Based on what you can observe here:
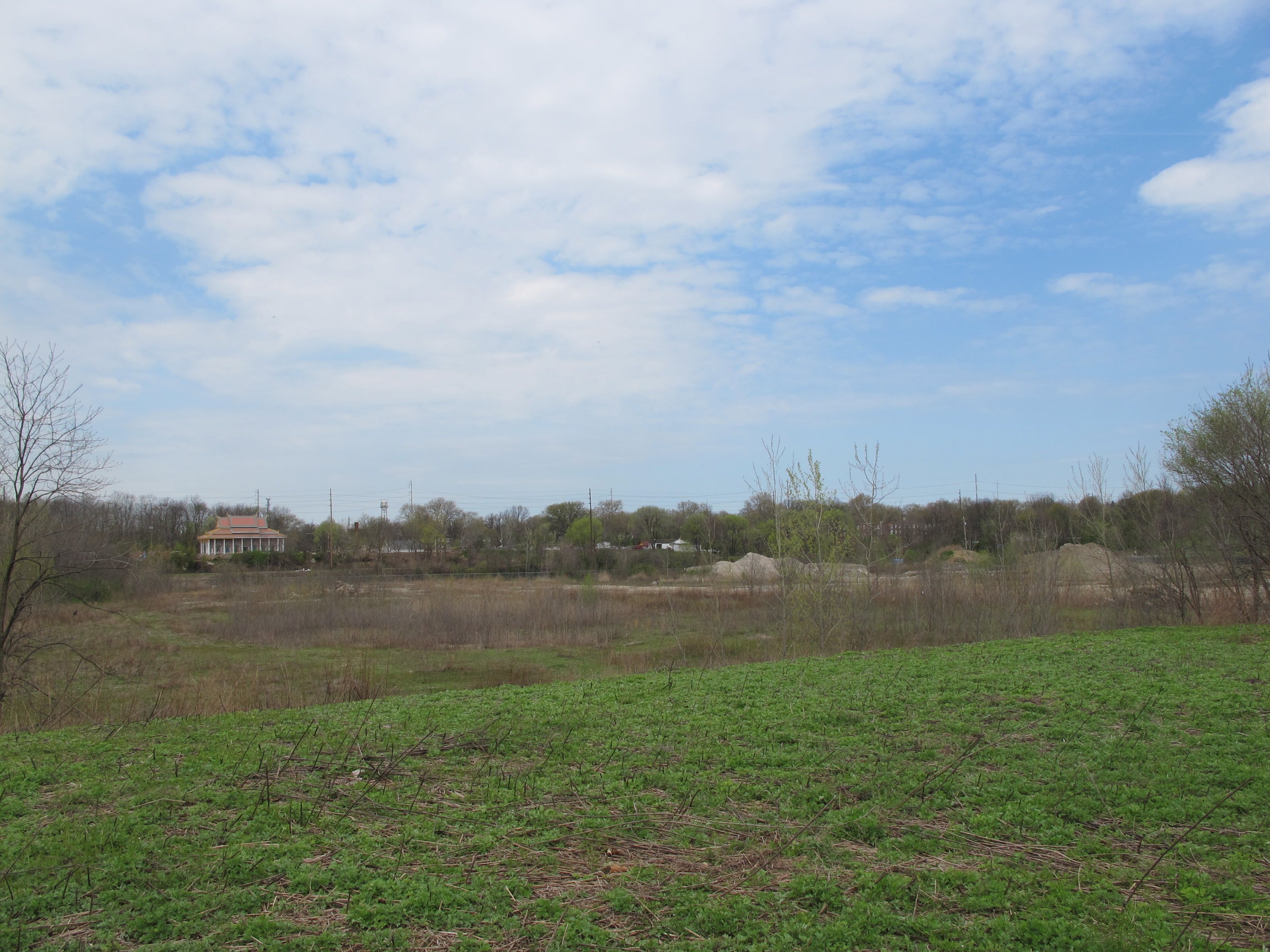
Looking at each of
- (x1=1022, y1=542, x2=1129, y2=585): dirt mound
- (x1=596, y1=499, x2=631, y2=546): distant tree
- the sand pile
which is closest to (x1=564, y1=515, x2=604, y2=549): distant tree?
(x1=596, y1=499, x2=631, y2=546): distant tree

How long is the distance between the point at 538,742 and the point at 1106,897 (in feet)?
11.9

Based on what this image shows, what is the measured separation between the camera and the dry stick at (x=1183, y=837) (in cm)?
309

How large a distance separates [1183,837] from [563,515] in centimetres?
7250

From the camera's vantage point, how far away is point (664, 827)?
3.93 m

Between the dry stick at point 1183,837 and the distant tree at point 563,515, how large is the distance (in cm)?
6933

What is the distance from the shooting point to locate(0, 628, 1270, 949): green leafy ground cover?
2.90 metres

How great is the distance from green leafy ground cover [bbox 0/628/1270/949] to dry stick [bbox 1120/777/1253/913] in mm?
20

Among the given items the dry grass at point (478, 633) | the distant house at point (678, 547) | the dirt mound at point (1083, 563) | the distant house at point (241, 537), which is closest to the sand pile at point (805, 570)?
the dry grass at point (478, 633)

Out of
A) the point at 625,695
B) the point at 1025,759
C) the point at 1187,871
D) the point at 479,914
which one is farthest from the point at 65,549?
the point at 1187,871

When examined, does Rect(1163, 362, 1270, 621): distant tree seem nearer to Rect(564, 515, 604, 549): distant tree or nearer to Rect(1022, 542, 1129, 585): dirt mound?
Rect(1022, 542, 1129, 585): dirt mound

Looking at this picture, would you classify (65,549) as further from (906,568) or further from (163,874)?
(906,568)

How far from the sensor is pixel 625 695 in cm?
743

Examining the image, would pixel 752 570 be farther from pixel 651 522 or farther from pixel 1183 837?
pixel 651 522

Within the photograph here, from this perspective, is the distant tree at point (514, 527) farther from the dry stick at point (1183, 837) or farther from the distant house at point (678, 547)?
the dry stick at point (1183, 837)
